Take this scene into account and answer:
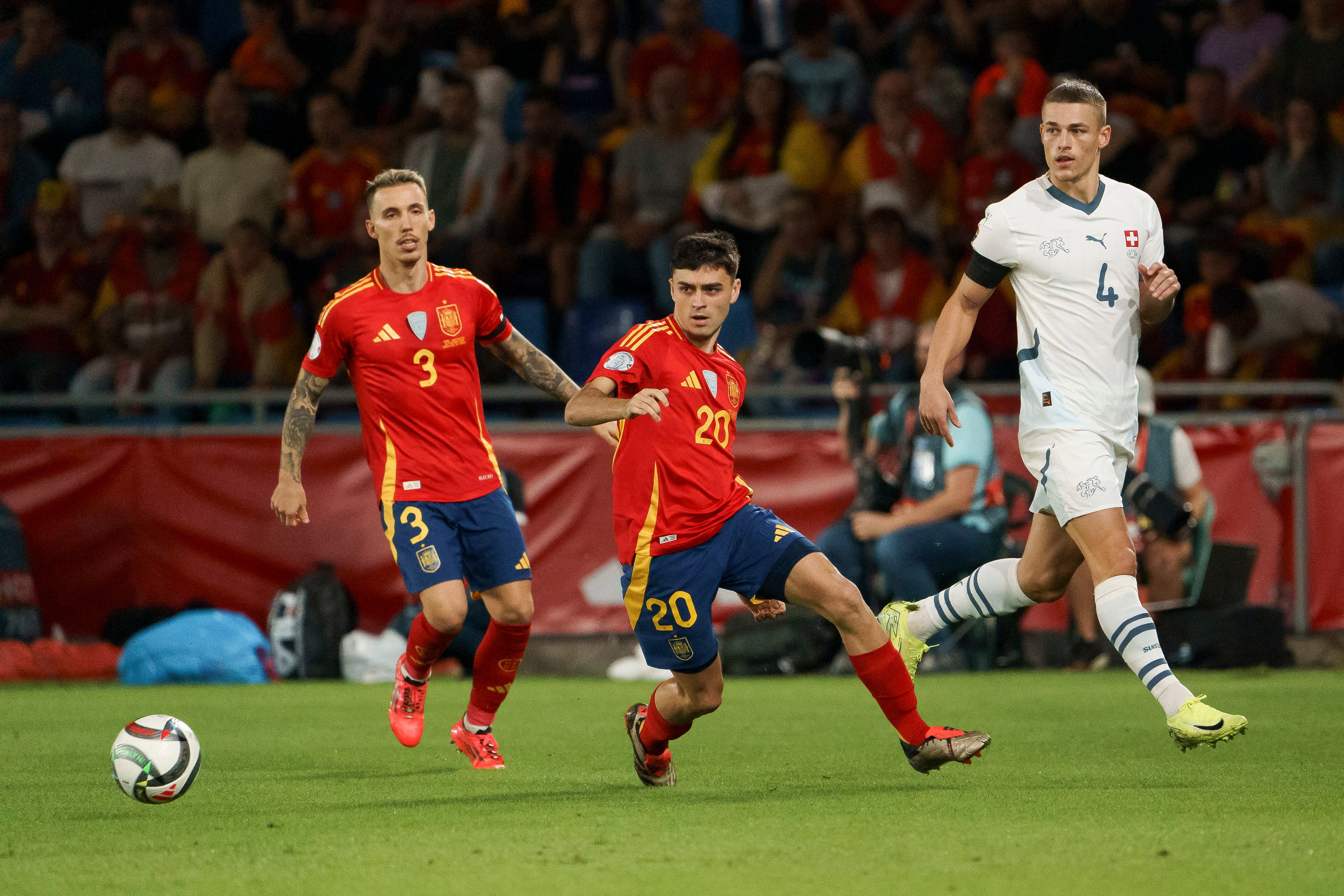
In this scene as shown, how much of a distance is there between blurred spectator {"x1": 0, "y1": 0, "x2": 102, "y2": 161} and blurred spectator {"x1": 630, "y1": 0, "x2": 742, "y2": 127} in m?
5.45

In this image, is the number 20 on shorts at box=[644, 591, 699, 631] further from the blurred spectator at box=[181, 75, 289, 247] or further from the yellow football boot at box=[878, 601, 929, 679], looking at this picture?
the blurred spectator at box=[181, 75, 289, 247]

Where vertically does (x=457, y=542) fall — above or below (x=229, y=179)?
below

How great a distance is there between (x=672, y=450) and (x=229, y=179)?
1045cm

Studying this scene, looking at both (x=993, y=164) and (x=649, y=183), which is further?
(x=649, y=183)

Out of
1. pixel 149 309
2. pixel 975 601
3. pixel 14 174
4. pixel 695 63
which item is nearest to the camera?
pixel 975 601

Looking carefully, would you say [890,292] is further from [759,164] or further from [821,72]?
[821,72]

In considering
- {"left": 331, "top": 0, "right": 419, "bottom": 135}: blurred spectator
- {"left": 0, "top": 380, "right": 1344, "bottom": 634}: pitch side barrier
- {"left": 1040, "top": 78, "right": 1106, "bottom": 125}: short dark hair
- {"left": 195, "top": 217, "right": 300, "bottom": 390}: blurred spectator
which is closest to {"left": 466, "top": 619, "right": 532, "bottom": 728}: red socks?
{"left": 1040, "top": 78, "right": 1106, "bottom": 125}: short dark hair

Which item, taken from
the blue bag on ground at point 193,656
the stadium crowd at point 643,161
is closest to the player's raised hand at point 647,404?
the blue bag on ground at point 193,656

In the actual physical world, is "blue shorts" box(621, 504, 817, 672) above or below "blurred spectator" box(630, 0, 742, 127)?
below

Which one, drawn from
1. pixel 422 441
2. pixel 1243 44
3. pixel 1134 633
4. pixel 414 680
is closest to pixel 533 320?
pixel 1243 44

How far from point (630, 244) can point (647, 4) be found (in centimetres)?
304

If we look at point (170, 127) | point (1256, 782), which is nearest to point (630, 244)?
point (170, 127)

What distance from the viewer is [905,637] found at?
22.9ft

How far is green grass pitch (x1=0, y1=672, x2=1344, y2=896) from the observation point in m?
4.39
